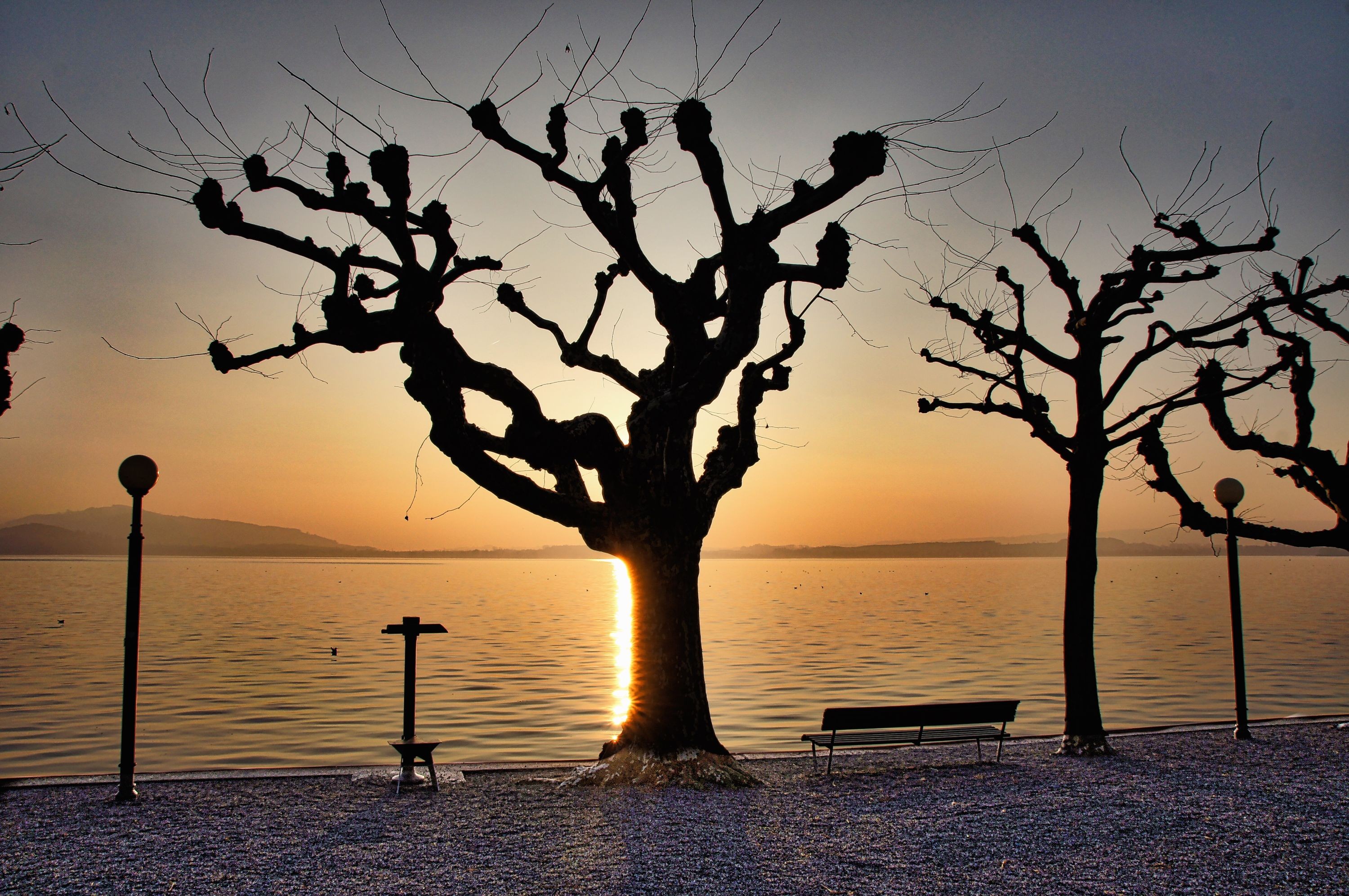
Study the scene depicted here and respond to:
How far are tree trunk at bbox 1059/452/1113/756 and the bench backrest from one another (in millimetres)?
Answer: 753

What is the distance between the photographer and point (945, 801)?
8.73 metres

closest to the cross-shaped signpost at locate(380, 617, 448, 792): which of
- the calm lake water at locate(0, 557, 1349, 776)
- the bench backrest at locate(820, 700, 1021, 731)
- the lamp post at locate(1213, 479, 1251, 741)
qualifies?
the bench backrest at locate(820, 700, 1021, 731)

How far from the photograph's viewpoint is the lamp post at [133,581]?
30.0ft

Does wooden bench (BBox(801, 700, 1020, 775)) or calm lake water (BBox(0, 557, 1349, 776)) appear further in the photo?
calm lake water (BBox(0, 557, 1349, 776))

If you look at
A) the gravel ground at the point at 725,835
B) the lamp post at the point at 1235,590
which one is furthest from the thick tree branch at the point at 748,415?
the lamp post at the point at 1235,590

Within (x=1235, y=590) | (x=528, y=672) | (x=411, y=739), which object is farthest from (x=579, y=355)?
(x=528, y=672)

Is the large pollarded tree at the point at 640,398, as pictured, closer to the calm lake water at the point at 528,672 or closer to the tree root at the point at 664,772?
the tree root at the point at 664,772

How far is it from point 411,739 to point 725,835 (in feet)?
12.6

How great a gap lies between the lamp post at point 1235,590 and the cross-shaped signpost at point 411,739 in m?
10.2

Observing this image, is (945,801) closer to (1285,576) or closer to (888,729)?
A: (888,729)

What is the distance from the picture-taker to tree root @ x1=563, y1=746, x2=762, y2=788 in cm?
932

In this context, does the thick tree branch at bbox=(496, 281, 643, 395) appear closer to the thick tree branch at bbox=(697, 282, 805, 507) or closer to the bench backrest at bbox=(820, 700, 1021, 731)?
the thick tree branch at bbox=(697, 282, 805, 507)

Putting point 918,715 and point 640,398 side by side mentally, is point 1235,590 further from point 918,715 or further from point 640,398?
point 640,398

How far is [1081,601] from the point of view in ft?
38.2
